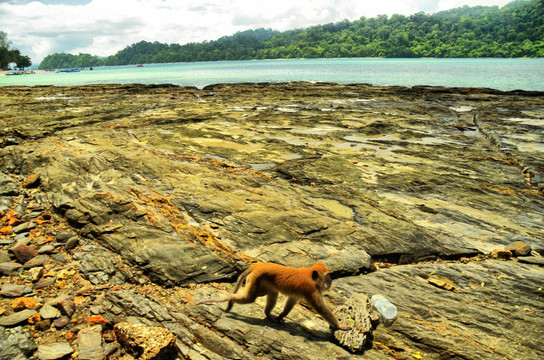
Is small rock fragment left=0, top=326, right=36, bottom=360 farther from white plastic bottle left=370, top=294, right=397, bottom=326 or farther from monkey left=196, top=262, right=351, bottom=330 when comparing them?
white plastic bottle left=370, top=294, right=397, bottom=326

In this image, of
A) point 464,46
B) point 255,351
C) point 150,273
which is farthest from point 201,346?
point 464,46

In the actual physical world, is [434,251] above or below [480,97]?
below

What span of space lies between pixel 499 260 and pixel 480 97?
34673 mm

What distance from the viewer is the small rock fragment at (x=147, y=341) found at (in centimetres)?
436

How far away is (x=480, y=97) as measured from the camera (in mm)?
35281

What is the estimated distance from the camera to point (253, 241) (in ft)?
24.3

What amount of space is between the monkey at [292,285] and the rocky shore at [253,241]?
44 cm

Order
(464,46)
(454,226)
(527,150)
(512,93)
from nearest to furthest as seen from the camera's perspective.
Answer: (454,226) < (527,150) < (512,93) < (464,46)

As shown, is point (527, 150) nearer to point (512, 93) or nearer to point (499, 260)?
point (499, 260)

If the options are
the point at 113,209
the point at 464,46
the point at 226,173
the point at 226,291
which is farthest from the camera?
the point at 464,46

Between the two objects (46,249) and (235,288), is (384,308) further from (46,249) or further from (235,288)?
(46,249)

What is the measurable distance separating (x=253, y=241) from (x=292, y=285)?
2.79m

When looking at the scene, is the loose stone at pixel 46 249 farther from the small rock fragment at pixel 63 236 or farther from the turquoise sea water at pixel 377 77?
the turquoise sea water at pixel 377 77

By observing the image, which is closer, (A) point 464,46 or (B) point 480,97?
(B) point 480,97
